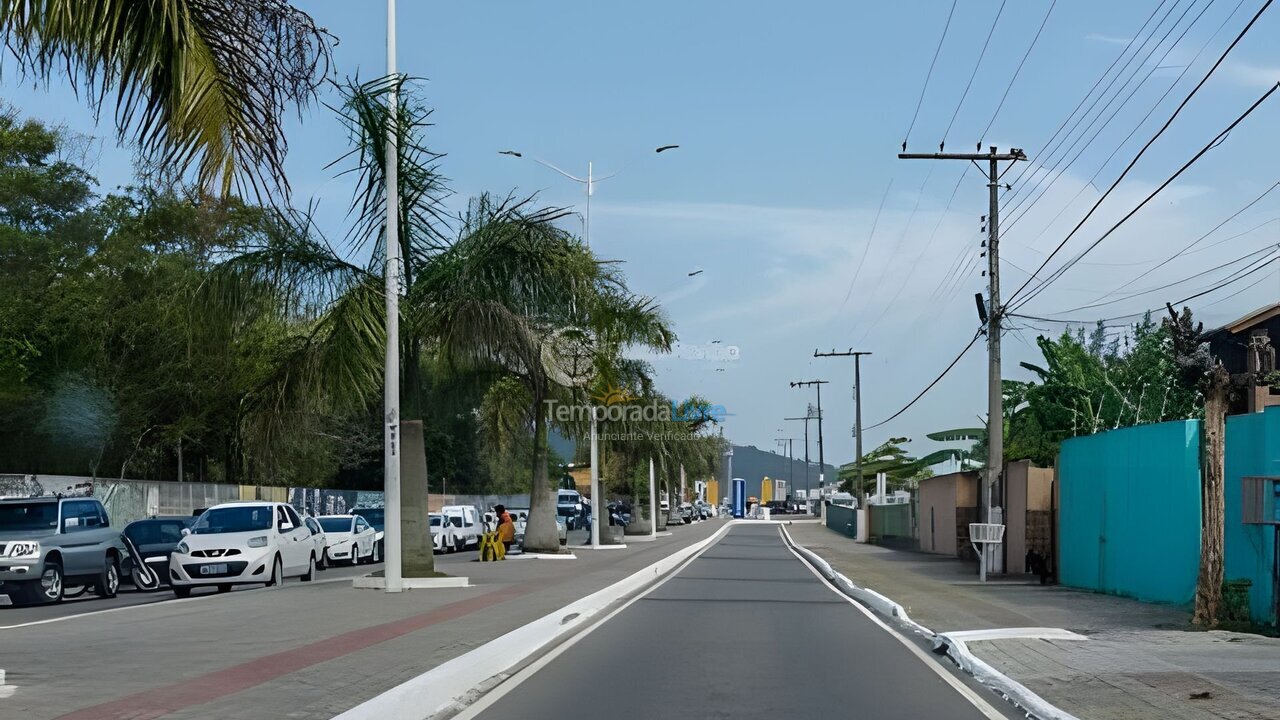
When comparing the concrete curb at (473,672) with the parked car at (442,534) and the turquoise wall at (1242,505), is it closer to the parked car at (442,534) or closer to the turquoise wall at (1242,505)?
the turquoise wall at (1242,505)

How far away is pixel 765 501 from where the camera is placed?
604ft

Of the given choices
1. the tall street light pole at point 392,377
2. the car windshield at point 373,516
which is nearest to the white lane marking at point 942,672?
the tall street light pole at point 392,377

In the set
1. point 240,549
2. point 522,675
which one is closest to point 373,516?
point 240,549

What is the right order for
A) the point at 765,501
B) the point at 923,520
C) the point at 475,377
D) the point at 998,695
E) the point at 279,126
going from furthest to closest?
the point at 765,501, the point at 923,520, the point at 475,377, the point at 998,695, the point at 279,126

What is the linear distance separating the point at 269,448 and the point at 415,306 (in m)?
3.94

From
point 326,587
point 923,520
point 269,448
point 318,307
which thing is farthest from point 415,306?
point 923,520

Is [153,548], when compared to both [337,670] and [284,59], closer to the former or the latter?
[337,670]

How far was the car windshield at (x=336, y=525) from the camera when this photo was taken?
41781 mm

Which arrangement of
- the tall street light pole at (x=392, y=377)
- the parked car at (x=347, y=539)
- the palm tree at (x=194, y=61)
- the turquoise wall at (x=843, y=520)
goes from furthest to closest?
the turquoise wall at (x=843, y=520)
the parked car at (x=347, y=539)
the tall street light pole at (x=392, y=377)
the palm tree at (x=194, y=61)

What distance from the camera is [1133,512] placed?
76.3ft

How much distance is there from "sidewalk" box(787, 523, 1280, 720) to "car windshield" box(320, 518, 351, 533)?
19975 millimetres

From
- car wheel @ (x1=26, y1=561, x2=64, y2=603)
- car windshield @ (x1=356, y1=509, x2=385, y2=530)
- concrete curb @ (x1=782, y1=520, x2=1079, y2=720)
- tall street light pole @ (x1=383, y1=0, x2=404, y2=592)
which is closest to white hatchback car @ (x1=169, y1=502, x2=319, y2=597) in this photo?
car wheel @ (x1=26, y1=561, x2=64, y2=603)

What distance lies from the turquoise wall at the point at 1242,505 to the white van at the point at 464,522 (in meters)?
35.8

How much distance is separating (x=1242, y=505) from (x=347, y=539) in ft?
96.9
